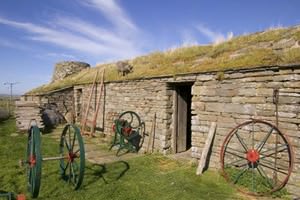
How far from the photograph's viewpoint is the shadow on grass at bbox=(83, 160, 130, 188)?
655 cm

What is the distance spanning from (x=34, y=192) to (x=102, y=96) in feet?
26.3

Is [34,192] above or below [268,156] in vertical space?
below

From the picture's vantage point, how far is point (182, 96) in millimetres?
9180

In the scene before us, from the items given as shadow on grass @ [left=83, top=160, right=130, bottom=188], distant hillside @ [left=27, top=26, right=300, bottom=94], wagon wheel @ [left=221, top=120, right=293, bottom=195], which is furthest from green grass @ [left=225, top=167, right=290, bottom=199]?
shadow on grass @ [left=83, top=160, right=130, bottom=188]

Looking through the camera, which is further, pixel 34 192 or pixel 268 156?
pixel 268 156

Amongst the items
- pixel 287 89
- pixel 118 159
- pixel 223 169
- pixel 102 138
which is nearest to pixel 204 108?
pixel 223 169

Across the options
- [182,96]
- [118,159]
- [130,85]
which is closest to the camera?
[118,159]

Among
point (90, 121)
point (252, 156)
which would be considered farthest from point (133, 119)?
point (252, 156)

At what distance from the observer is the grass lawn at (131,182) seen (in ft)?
18.2

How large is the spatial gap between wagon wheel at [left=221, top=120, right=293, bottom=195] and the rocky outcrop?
1671cm

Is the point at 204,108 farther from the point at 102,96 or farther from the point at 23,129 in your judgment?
the point at 23,129

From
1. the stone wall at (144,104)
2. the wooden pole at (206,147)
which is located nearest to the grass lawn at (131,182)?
the wooden pole at (206,147)

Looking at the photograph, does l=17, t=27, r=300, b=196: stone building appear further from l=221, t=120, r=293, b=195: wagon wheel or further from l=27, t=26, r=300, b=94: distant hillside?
l=221, t=120, r=293, b=195: wagon wheel

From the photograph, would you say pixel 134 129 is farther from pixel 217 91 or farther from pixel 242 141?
pixel 242 141
